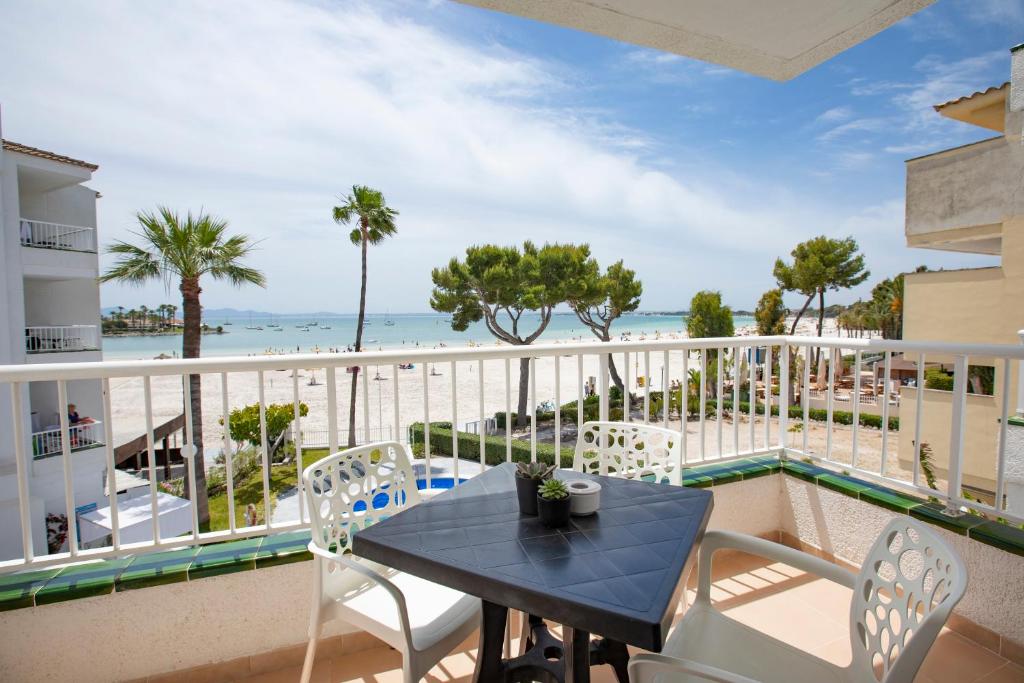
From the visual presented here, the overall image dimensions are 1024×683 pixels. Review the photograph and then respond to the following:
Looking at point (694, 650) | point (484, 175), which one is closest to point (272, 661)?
point (694, 650)

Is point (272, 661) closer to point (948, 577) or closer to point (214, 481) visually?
point (948, 577)

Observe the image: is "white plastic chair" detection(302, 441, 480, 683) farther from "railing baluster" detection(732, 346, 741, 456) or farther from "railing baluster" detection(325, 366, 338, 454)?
"railing baluster" detection(732, 346, 741, 456)

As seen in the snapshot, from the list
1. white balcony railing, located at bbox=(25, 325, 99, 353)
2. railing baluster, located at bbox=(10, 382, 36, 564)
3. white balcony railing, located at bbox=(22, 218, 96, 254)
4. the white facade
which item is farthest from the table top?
white balcony railing, located at bbox=(25, 325, 99, 353)

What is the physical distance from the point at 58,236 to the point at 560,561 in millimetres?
18628

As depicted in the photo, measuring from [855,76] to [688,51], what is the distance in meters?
43.3

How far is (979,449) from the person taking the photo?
386 inches

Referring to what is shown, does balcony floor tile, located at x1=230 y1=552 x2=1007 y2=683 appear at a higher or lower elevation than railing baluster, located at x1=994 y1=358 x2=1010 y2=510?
lower

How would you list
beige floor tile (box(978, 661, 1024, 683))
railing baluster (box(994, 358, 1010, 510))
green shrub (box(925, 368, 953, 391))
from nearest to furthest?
beige floor tile (box(978, 661, 1024, 683))
railing baluster (box(994, 358, 1010, 510))
green shrub (box(925, 368, 953, 391))

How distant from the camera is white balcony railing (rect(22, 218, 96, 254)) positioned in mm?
13273

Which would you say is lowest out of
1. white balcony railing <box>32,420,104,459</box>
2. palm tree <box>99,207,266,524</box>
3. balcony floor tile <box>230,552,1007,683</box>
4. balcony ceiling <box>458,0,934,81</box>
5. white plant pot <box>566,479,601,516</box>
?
white balcony railing <box>32,420,104,459</box>

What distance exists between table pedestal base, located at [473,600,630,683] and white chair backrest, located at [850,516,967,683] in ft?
2.08

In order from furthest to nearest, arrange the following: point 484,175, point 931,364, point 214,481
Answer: point 484,175 < point 214,481 < point 931,364

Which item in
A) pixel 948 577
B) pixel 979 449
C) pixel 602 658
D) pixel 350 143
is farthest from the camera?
pixel 350 143

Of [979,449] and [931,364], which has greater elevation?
[931,364]
